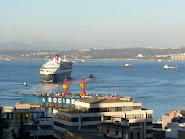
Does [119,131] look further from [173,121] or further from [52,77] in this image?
[52,77]

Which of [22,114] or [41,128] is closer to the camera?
[41,128]

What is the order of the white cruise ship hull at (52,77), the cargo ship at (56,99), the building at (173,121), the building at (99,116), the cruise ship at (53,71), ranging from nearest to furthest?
the building at (99,116), the building at (173,121), the cargo ship at (56,99), the white cruise ship hull at (52,77), the cruise ship at (53,71)

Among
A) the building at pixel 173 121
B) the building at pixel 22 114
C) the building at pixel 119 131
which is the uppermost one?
the building at pixel 119 131

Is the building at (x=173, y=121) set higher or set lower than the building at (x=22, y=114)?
lower

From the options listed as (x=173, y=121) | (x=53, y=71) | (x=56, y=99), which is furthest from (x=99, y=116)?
(x=53, y=71)

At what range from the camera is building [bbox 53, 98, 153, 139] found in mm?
31469

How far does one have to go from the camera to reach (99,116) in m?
32.9

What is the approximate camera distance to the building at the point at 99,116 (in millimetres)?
31469

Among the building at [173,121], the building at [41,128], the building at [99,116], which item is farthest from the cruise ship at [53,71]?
the building at [99,116]

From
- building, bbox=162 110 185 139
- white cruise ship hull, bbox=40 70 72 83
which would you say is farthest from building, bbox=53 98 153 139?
white cruise ship hull, bbox=40 70 72 83

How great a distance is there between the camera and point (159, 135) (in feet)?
109

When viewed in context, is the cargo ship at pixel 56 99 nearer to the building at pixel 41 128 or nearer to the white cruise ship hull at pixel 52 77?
the building at pixel 41 128

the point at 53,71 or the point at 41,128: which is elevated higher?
the point at 53,71

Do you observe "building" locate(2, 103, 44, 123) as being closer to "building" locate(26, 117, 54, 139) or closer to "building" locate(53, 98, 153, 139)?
"building" locate(26, 117, 54, 139)
